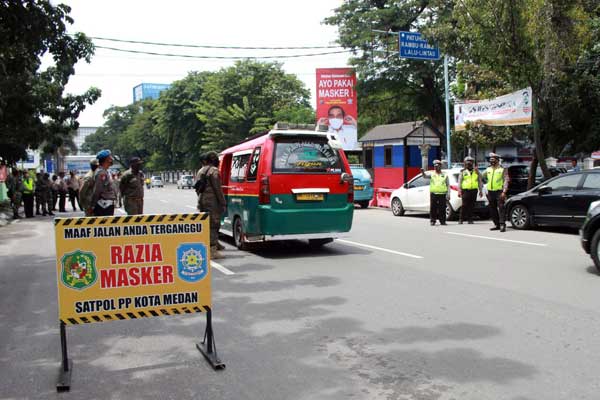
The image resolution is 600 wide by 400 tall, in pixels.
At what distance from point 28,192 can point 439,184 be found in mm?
15046

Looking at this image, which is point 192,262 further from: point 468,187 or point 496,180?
point 468,187

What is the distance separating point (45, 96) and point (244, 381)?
16.9m

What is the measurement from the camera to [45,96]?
18516mm

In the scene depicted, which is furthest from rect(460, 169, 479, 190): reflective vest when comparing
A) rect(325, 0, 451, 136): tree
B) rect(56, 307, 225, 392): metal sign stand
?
rect(325, 0, 451, 136): tree

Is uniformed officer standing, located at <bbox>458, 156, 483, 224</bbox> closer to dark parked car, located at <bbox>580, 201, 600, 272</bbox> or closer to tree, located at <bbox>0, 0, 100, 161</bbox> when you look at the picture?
dark parked car, located at <bbox>580, 201, 600, 272</bbox>

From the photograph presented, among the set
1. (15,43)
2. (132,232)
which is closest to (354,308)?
(132,232)

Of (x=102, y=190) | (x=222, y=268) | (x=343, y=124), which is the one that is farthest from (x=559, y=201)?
(x=343, y=124)

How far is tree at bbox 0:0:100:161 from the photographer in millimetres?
9797

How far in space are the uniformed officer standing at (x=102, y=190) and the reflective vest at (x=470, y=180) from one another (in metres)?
9.20

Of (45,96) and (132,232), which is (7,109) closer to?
(45,96)

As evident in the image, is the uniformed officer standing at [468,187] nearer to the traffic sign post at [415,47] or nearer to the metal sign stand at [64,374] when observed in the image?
the traffic sign post at [415,47]

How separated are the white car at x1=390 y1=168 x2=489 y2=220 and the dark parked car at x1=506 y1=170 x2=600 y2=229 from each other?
5.94 ft

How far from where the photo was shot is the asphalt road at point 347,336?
4.14 metres

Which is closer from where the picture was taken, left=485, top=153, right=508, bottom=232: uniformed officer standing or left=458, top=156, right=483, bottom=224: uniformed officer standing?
left=485, top=153, right=508, bottom=232: uniformed officer standing
